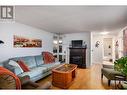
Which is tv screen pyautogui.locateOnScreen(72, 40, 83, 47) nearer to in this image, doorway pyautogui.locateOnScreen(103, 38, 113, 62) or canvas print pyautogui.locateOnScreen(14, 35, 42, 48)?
canvas print pyautogui.locateOnScreen(14, 35, 42, 48)

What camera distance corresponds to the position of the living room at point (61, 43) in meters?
3.03

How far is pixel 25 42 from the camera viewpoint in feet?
15.1

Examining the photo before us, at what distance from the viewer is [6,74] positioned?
1.72 metres

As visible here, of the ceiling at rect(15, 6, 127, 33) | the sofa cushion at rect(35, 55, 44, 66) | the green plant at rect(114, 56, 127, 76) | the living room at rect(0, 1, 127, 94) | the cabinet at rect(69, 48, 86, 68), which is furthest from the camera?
the cabinet at rect(69, 48, 86, 68)

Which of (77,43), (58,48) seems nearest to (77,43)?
(77,43)

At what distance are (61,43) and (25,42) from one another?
325 cm

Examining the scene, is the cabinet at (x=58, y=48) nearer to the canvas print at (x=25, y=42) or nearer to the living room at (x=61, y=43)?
the living room at (x=61, y=43)

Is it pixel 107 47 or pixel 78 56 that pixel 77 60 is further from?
pixel 107 47

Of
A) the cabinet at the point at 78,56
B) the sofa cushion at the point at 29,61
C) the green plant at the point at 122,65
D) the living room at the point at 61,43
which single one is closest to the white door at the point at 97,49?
the living room at the point at 61,43

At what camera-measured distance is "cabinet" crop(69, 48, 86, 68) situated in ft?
22.2

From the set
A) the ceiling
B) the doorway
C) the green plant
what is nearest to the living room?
the ceiling
